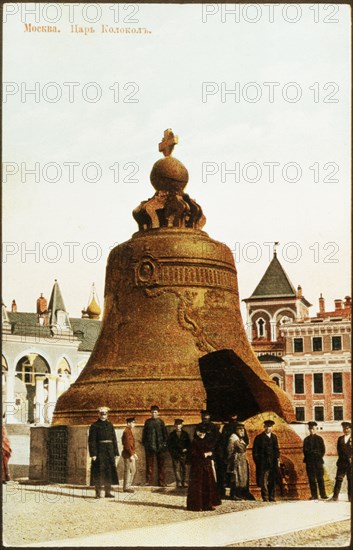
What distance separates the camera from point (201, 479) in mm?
12250

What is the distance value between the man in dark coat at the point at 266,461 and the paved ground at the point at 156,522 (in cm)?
25

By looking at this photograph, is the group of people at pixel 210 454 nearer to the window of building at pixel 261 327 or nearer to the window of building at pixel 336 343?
the window of building at pixel 336 343

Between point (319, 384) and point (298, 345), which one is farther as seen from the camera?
point (298, 345)

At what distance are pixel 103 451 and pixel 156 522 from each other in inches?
67.6

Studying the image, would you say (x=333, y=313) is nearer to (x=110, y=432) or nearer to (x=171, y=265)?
(x=171, y=265)

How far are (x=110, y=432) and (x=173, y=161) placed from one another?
3.99 meters

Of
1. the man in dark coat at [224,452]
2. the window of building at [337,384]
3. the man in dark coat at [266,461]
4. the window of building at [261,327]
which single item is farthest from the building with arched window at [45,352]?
the man in dark coat at [266,461]

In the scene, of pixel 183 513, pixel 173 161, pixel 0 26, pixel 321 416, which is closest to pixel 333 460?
pixel 321 416

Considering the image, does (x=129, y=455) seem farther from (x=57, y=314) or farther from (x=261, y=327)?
(x=261, y=327)

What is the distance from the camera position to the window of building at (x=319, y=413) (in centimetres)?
1566

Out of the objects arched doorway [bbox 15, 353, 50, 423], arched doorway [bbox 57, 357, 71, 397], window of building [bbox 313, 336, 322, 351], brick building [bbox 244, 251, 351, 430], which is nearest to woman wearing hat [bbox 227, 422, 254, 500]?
brick building [bbox 244, 251, 351, 430]

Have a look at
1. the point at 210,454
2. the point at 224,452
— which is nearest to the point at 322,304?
the point at 224,452

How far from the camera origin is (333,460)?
14.1m

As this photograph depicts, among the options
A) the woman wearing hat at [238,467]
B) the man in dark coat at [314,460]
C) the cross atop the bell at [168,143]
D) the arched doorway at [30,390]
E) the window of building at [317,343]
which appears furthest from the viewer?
the arched doorway at [30,390]
